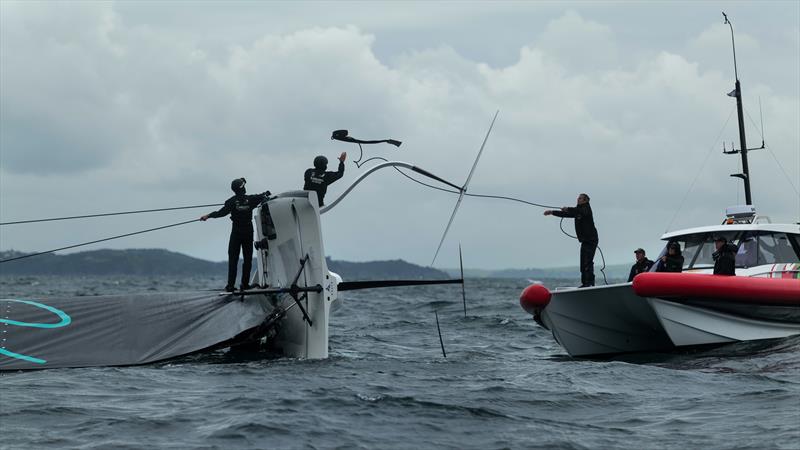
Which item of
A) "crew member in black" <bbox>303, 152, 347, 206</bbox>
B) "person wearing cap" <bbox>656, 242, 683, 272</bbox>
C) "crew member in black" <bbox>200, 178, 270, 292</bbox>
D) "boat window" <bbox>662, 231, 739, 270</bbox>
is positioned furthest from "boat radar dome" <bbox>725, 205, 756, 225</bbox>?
"crew member in black" <bbox>200, 178, 270, 292</bbox>

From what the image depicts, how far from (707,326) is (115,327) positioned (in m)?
7.62

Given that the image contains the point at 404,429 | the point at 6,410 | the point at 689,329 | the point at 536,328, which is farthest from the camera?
the point at 536,328

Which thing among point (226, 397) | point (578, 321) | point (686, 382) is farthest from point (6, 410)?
point (578, 321)

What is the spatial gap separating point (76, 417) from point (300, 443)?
7.28 feet

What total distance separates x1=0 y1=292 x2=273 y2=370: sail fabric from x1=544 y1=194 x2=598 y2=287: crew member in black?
4367 millimetres

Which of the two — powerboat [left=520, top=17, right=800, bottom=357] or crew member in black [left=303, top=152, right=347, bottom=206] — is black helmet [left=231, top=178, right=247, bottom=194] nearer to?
crew member in black [left=303, top=152, right=347, bottom=206]

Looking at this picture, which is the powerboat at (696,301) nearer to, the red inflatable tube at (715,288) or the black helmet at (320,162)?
the red inflatable tube at (715,288)

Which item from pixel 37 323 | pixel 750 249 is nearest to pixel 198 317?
pixel 37 323

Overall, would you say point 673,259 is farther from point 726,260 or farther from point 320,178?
point 320,178

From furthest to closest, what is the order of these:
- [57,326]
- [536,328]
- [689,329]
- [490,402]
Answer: [536,328]
[689,329]
[57,326]
[490,402]

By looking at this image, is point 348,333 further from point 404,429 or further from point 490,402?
point 404,429

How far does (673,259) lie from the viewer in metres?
13.7

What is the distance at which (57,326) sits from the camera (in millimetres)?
11922

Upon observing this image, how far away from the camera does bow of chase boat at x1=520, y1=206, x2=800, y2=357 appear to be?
12.6m
